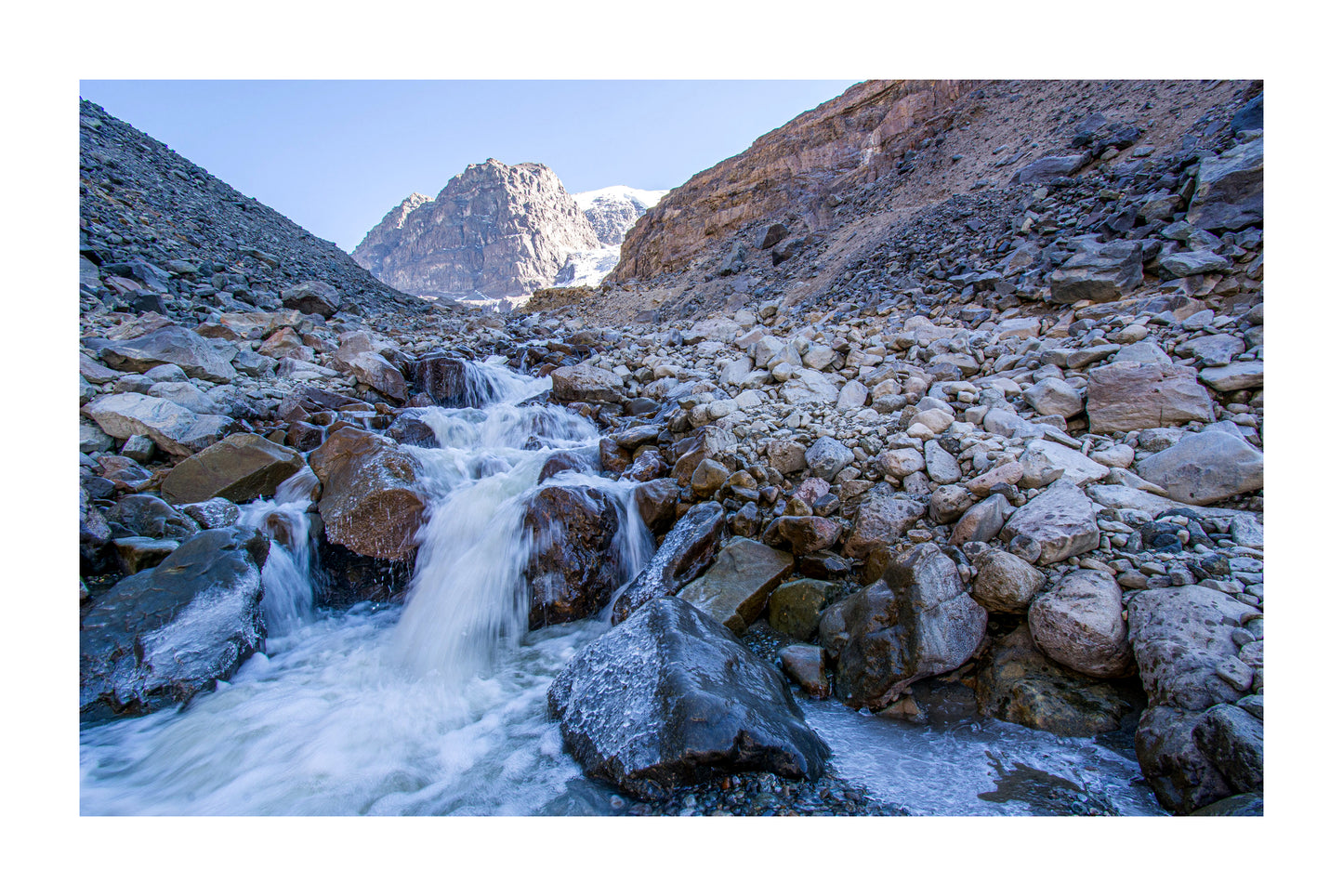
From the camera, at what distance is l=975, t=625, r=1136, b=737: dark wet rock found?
2395 mm

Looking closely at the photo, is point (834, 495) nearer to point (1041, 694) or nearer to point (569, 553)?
point (1041, 694)

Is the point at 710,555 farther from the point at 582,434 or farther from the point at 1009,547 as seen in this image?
the point at 582,434

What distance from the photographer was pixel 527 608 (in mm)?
4105

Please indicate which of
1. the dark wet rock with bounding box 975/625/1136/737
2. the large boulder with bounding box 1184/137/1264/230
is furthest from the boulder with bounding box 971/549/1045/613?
the large boulder with bounding box 1184/137/1264/230

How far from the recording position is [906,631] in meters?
2.81

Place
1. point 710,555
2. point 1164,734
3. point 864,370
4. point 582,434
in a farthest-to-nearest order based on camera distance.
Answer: point 582,434 → point 864,370 → point 710,555 → point 1164,734

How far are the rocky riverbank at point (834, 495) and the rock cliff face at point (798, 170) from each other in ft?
28.6

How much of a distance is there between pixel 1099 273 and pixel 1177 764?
220 inches

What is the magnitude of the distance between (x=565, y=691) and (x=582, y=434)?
441cm

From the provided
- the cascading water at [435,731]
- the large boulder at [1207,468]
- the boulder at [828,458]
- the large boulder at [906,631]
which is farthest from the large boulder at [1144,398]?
the cascading water at [435,731]

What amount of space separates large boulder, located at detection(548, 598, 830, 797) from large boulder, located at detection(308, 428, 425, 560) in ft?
7.67

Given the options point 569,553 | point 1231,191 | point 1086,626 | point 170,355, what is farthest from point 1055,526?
point 170,355

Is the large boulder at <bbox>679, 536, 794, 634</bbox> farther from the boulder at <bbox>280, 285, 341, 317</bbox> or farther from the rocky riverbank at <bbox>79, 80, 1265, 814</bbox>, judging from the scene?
A: the boulder at <bbox>280, 285, 341, 317</bbox>

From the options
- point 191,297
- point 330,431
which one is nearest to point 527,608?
point 330,431
